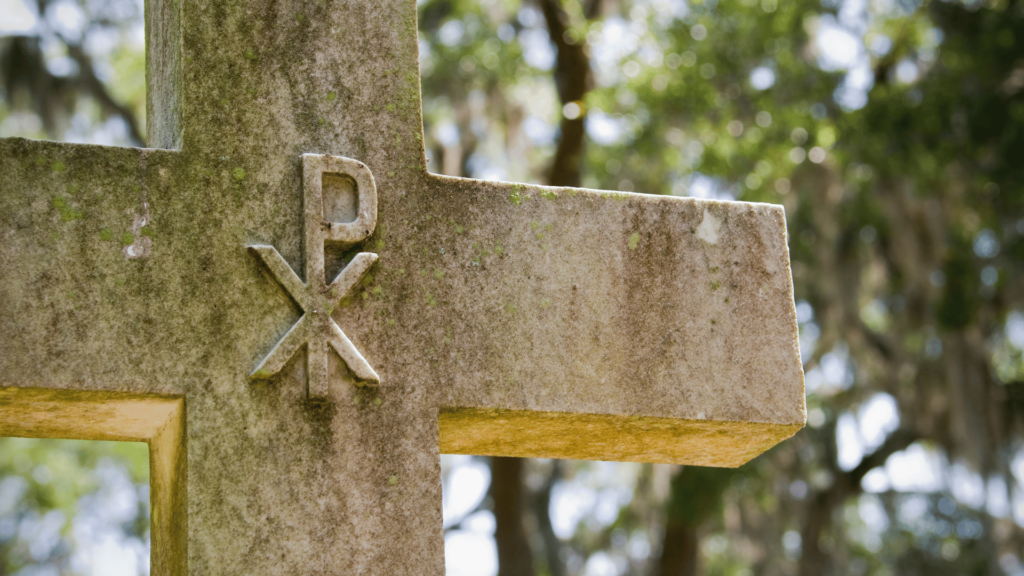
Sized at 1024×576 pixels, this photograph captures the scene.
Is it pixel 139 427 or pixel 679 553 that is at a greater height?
pixel 139 427

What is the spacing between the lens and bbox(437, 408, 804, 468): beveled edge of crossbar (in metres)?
2.40

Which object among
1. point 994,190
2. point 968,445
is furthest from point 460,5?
point 968,445

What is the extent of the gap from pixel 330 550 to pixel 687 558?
10.2 m

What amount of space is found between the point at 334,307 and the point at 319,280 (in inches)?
2.4

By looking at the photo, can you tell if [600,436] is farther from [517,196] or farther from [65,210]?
[65,210]

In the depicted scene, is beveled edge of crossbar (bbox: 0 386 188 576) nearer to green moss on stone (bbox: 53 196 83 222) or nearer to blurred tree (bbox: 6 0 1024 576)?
green moss on stone (bbox: 53 196 83 222)

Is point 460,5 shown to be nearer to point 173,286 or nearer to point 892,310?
point 892,310

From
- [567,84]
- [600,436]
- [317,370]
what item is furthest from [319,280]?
[567,84]

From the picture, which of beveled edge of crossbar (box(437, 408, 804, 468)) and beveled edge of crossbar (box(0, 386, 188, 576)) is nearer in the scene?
beveled edge of crossbar (box(0, 386, 188, 576))

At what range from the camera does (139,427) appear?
2.25 m

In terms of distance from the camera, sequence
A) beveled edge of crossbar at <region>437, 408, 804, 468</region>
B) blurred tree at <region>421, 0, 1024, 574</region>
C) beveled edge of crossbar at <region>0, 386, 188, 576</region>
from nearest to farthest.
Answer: beveled edge of crossbar at <region>0, 386, 188, 576</region> → beveled edge of crossbar at <region>437, 408, 804, 468</region> → blurred tree at <region>421, 0, 1024, 574</region>

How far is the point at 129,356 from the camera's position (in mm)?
2080

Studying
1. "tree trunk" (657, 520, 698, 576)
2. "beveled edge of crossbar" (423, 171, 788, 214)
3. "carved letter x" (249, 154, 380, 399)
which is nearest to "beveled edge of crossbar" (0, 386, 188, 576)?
"carved letter x" (249, 154, 380, 399)

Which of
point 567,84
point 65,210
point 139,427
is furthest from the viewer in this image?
point 567,84
